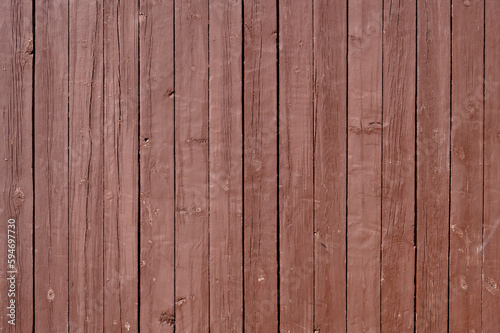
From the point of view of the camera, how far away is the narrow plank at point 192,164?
153 centimetres

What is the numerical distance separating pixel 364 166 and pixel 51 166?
128cm

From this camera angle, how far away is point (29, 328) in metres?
1.55

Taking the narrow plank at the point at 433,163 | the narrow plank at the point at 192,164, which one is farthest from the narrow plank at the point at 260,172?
the narrow plank at the point at 433,163

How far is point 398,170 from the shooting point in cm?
153

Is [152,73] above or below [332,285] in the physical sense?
above

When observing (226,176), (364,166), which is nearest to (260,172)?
(226,176)

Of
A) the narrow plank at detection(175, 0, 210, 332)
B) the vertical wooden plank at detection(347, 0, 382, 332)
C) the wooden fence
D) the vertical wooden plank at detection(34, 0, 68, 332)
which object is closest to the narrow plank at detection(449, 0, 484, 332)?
the wooden fence

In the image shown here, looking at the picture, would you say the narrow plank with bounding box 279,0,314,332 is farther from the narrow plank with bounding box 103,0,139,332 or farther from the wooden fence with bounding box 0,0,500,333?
the narrow plank with bounding box 103,0,139,332

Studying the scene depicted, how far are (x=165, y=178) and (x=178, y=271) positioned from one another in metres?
0.38

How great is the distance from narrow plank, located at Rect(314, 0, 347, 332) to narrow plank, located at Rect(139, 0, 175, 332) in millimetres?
590

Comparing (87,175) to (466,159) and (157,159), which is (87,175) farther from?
(466,159)

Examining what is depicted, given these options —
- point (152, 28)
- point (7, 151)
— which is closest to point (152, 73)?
point (152, 28)

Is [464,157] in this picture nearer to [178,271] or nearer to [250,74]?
[250,74]

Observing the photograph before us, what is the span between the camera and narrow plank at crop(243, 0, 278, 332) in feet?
5.01
